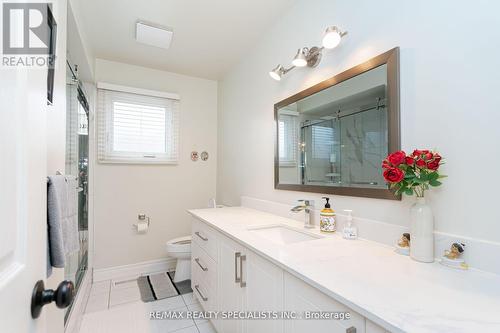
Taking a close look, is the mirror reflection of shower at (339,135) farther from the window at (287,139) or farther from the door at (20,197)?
the door at (20,197)

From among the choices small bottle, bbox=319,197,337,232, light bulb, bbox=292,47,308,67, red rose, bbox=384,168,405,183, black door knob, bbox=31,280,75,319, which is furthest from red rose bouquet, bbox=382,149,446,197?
black door knob, bbox=31,280,75,319

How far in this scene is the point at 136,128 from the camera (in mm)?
2766

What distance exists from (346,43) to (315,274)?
1253 millimetres

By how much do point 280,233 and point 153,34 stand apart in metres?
2.00

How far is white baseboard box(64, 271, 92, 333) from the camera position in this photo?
1627mm

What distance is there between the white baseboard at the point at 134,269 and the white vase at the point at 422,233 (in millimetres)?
2603

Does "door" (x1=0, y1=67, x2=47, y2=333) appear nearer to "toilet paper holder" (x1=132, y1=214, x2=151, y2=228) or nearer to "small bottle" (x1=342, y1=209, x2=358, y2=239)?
"small bottle" (x1=342, y1=209, x2=358, y2=239)

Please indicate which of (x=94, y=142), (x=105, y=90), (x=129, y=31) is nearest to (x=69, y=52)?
(x=129, y=31)

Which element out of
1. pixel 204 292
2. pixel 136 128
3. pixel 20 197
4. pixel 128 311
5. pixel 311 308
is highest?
pixel 136 128

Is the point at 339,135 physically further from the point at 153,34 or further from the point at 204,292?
the point at 153,34

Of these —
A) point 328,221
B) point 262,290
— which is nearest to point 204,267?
point 262,290

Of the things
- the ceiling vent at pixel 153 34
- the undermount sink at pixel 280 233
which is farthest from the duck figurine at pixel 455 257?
the ceiling vent at pixel 153 34

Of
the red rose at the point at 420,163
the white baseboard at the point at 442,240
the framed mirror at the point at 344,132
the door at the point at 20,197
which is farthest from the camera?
the framed mirror at the point at 344,132

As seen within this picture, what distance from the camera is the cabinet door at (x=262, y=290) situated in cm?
99
